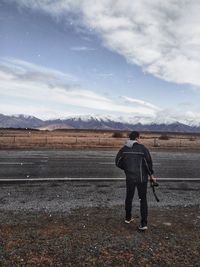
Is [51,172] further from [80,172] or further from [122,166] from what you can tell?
[122,166]

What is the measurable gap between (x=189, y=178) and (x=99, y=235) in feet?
26.8

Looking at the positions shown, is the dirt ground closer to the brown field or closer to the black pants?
the black pants

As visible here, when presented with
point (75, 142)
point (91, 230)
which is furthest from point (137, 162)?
point (75, 142)

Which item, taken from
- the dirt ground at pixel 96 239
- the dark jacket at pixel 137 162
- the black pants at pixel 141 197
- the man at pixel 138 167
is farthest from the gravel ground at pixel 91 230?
the dark jacket at pixel 137 162

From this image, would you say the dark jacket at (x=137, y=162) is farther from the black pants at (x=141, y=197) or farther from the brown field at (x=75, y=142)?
the brown field at (x=75, y=142)

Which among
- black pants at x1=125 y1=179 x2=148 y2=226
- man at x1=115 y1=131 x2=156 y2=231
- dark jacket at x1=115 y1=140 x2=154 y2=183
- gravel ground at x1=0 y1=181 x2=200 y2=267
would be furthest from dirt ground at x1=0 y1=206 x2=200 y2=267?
dark jacket at x1=115 y1=140 x2=154 y2=183

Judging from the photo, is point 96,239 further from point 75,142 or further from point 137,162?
point 75,142

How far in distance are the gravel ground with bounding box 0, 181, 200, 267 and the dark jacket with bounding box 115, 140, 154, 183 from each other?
116cm

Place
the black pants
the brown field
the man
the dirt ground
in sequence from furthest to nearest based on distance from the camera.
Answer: the brown field
the man
the black pants
the dirt ground

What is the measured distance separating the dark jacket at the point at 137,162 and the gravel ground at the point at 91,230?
3.80 feet

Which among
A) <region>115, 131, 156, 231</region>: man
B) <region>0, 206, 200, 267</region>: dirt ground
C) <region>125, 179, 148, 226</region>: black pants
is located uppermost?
<region>115, 131, 156, 231</region>: man

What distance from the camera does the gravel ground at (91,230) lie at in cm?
571

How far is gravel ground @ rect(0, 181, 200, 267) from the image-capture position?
5.71 metres

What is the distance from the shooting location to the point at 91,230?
7062 mm
